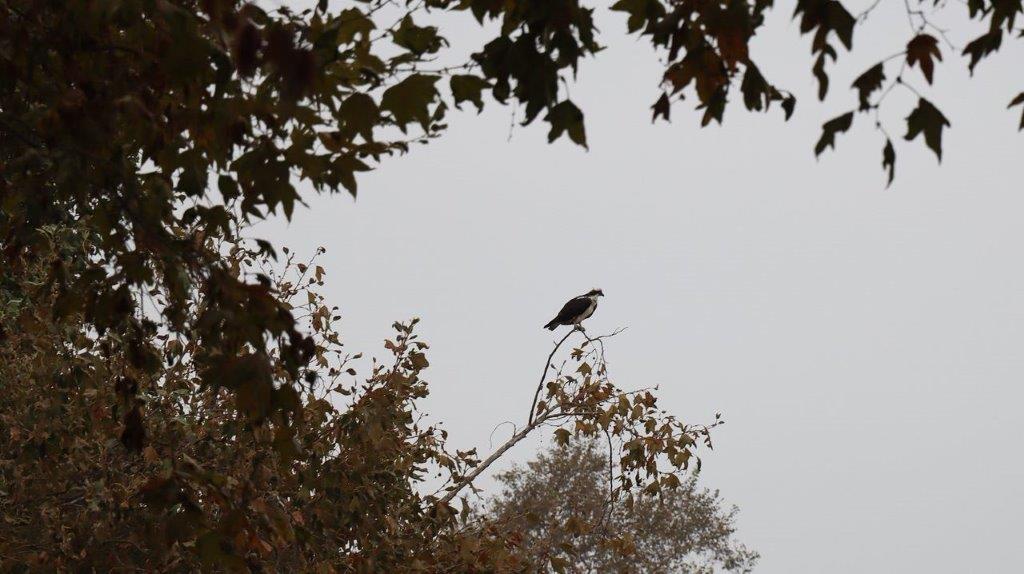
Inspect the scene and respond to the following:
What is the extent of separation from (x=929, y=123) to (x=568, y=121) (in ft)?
3.54

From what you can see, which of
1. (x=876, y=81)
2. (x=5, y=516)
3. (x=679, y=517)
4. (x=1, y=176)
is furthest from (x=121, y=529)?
(x=679, y=517)

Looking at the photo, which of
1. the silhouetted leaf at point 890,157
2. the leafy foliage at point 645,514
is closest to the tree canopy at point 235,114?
the silhouetted leaf at point 890,157

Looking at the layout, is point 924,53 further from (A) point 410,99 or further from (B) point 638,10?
(A) point 410,99

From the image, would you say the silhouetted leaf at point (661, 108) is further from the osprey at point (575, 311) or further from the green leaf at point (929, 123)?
the osprey at point (575, 311)

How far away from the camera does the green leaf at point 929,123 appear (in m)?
3.74

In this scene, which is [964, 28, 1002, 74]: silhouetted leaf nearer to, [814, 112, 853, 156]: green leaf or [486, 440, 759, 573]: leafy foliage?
[814, 112, 853, 156]: green leaf

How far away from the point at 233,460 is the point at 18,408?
1688 mm

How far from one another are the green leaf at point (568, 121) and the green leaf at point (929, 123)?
3.21 feet

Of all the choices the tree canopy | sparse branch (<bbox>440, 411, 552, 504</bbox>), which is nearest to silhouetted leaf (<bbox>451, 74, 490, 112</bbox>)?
the tree canopy

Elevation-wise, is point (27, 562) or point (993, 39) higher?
point (27, 562)

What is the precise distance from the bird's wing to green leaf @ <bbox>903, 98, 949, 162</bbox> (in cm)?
1232

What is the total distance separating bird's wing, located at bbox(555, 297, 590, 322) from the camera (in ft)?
52.9

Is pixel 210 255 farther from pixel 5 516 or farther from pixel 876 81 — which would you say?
pixel 5 516

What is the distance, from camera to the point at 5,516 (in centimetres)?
891
